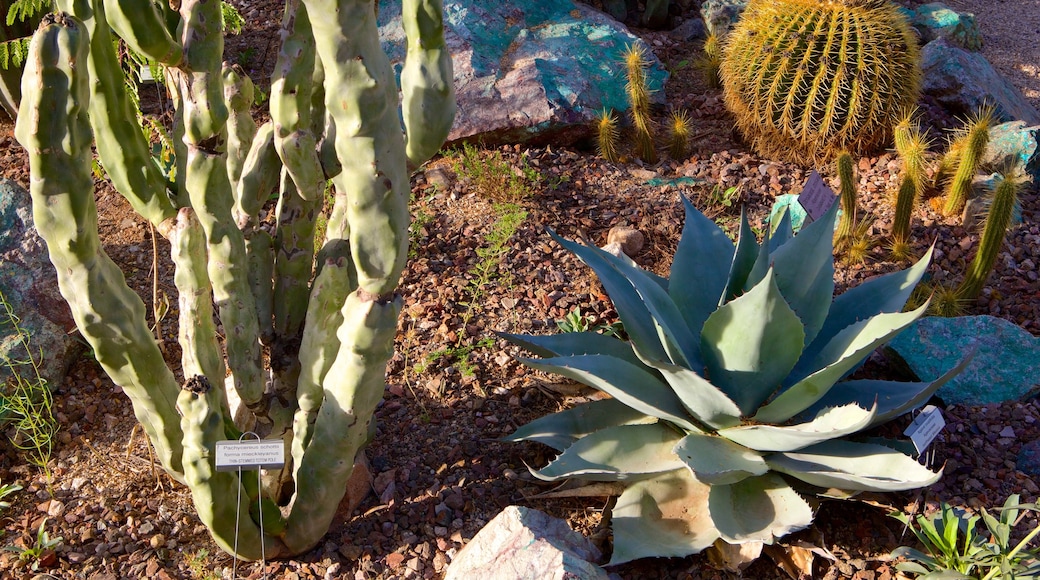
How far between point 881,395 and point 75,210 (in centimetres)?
214

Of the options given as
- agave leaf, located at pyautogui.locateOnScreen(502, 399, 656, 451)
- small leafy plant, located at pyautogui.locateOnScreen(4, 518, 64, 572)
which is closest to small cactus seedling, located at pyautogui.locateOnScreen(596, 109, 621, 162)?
agave leaf, located at pyautogui.locateOnScreen(502, 399, 656, 451)

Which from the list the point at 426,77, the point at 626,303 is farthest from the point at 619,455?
the point at 426,77

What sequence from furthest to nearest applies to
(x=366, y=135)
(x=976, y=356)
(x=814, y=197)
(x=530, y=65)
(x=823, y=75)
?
(x=530, y=65) < (x=823, y=75) < (x=814, y=197) < (x=976, y=356) < (x=366, y=135)

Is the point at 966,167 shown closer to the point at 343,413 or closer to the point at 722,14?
the point at 722,14

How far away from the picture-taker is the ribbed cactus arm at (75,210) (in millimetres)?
1602

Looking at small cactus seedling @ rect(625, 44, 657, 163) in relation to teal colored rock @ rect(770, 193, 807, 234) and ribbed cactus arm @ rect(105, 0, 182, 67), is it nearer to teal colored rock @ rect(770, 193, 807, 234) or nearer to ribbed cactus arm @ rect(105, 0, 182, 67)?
teal colored rock @ rect(770, 193, 807, 234)

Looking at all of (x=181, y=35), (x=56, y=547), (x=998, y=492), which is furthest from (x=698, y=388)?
(x=56, y=547)

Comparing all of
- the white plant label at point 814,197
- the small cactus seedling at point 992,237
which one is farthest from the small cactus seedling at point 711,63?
the small cactus seedling at point 992,237

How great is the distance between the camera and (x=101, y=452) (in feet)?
9.04

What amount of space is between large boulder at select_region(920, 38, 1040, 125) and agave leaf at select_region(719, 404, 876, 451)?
331 cm

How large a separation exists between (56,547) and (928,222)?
148 inches

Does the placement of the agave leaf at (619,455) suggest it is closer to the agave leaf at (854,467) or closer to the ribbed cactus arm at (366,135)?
the agave leaf at (854,467)

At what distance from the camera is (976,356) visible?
2.96 meters

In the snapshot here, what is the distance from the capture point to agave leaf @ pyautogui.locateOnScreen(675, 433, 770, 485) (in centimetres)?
215
